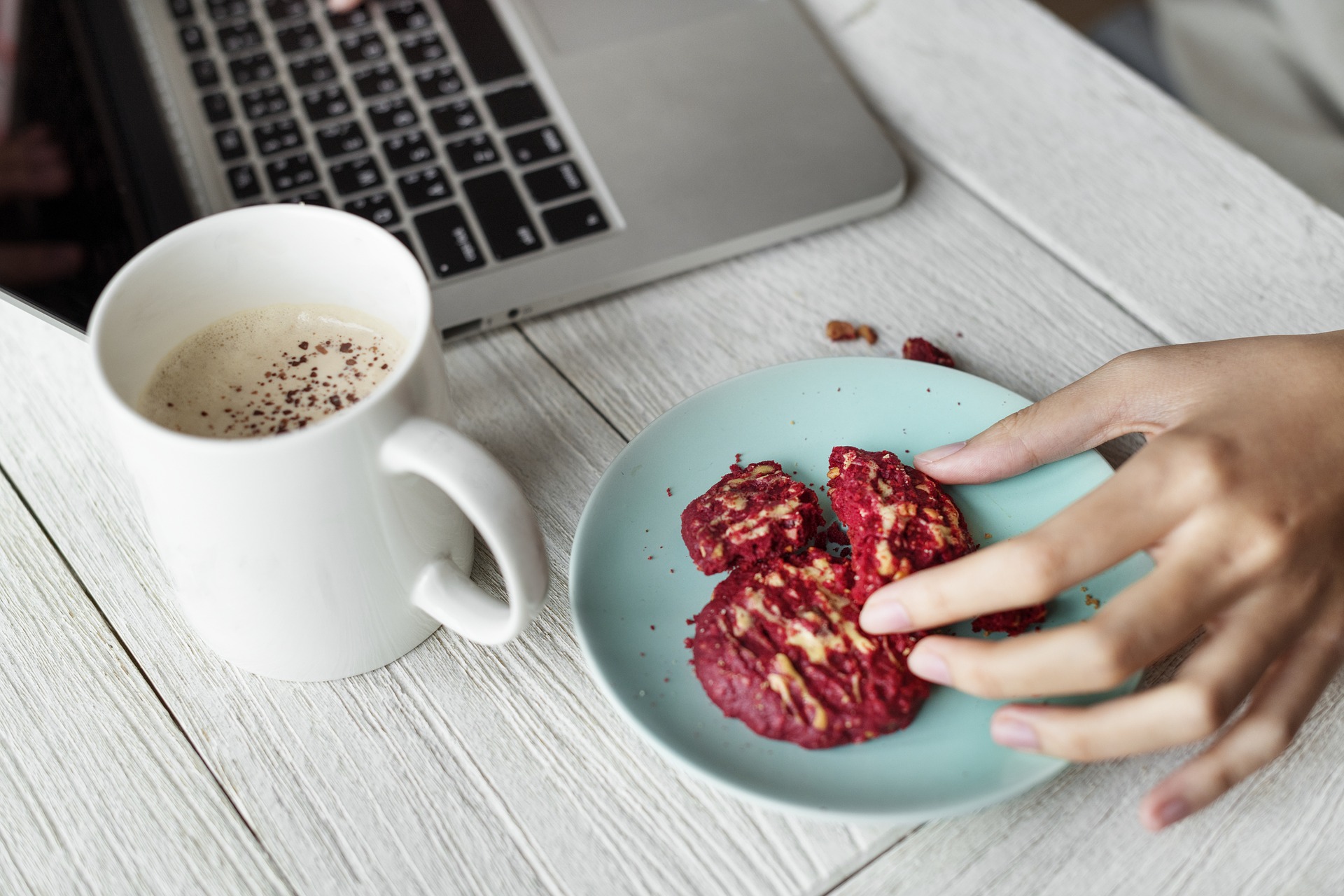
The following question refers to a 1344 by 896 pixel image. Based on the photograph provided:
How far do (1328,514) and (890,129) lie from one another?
54 centimetres

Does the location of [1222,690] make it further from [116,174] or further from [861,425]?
[116,174]

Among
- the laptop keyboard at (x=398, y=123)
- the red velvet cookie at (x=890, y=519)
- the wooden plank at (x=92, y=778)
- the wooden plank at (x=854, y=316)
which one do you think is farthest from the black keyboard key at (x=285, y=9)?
the red velvet cookie at (x=890, y=519)

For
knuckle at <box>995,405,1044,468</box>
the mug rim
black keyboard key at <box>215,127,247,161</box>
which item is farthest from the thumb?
black keyboard key at <box>215,127,247,161</box>

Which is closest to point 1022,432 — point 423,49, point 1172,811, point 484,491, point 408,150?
point 1172,811

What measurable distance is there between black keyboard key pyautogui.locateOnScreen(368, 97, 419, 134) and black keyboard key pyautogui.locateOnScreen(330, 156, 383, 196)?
0.04 m

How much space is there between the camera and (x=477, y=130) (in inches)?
35.2

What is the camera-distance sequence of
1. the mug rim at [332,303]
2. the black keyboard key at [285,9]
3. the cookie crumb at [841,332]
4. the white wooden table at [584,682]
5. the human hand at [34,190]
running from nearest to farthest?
the mug rim at [332,303]
the white wooden table at [584,682]
the human hand at [34,190]
the cookie crumb at [841,332]
the black keyboard key at [285,9]

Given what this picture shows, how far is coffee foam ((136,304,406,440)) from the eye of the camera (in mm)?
559

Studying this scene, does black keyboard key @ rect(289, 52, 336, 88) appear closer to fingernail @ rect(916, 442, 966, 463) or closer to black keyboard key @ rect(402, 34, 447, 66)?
black keyboard key @ rect(402, 34, 447, 66)

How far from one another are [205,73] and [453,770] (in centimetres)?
74

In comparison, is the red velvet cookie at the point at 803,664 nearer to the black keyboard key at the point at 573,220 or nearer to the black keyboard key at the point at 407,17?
the black keyboard key at the point at 573,220

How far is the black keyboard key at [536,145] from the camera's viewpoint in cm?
88

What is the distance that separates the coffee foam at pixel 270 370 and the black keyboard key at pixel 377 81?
411 millimetres

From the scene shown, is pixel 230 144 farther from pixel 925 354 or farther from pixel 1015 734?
pixel 1015 734
